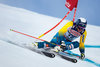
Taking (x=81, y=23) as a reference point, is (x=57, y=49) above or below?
→ below

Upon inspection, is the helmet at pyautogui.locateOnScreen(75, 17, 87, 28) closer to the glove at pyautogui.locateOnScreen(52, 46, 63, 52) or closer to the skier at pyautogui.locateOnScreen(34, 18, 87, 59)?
the skier at pyautogui.locateOnScreen(34, 18, 87, 59)

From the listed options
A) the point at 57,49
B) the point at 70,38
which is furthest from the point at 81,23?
the point at 57,49

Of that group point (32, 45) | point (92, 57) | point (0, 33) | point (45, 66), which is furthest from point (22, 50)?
point (92, 57)

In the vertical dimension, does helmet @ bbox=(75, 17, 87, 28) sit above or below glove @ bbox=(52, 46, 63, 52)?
above

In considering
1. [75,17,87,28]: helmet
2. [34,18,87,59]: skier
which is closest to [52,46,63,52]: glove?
[34,18,87,59]: skier

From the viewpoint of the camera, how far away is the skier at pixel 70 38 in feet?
6.65

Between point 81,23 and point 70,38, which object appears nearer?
point 81,23

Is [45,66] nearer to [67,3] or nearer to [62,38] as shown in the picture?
[62,38]

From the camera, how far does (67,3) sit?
2.26 m

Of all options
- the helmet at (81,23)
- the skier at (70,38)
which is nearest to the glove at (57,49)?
the skier at (70,38)

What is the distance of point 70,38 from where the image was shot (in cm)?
212

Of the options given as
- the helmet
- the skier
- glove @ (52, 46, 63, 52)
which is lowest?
glove @ (52, 46, 63, 52)

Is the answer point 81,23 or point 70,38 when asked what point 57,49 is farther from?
point 81,23

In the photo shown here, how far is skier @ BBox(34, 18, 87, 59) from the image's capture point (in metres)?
2.03
